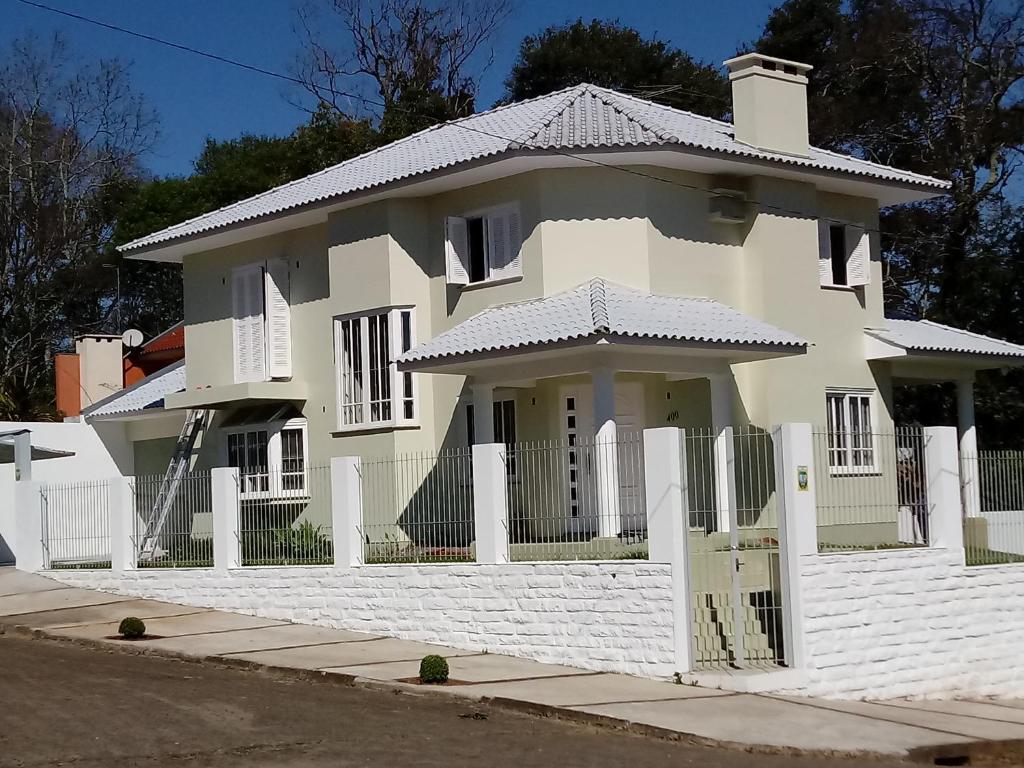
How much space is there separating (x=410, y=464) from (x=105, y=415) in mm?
12523

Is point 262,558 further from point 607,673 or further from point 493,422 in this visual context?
point 607,673

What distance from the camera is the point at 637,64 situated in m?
44.4

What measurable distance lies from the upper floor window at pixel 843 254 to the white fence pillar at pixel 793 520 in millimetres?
7755

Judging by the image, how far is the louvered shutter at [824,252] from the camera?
75.2ft

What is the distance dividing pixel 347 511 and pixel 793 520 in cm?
583

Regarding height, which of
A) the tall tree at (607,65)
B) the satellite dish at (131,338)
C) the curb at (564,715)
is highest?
the tall tree at (607,65)

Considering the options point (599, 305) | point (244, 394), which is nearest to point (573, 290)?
point (599, 305)

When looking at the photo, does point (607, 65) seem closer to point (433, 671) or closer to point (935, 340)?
point (935, 340)

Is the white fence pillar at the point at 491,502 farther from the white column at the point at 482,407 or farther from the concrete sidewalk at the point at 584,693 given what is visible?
the white column at the point at 482,407

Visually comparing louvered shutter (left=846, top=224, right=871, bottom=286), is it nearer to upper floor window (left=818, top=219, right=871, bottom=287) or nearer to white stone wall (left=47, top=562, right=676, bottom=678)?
upper floor window (left=818, top=219, right=871, bottom=287)

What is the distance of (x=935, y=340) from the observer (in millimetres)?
23844

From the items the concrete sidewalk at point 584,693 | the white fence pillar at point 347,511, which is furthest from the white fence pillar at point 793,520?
the white fence pillar at point 347,511

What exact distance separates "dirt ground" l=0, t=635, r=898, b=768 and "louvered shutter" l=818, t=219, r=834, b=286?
1161 cm

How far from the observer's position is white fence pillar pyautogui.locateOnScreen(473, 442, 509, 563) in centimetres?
1667
